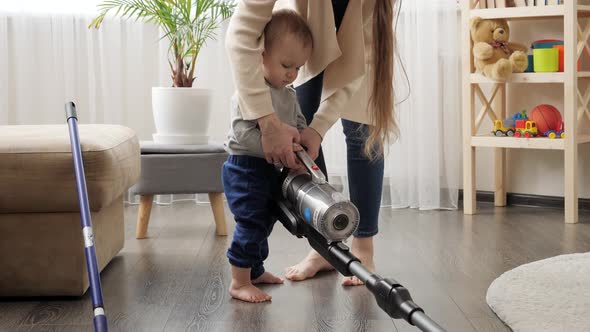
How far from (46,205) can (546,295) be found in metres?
1.15

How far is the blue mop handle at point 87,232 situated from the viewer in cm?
140

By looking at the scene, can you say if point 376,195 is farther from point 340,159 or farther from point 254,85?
point 340,159

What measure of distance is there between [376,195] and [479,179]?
1637 mm

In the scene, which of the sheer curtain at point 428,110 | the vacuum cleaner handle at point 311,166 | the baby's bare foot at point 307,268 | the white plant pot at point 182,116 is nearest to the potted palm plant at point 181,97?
the white plant pot at point 182,116

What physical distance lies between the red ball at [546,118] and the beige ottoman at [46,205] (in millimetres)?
1802

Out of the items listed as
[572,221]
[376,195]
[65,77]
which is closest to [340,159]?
[572,221]

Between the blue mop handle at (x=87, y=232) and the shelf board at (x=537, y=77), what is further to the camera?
the shelf board at (x=537, y=77)

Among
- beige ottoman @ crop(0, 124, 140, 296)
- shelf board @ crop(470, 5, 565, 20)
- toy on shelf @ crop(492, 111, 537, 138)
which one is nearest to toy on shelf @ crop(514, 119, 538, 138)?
toy on shelf @ crop(492, 111, 537, 138)

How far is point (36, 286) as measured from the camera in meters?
1.91

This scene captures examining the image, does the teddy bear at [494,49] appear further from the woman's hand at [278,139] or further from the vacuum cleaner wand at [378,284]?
the vacuum cleaner wand at [378,284]

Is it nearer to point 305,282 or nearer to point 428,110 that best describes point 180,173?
point 305,282

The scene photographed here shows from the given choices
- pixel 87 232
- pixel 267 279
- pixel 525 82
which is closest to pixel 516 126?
pixel 525 82

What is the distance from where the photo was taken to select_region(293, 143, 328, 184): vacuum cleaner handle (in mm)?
1537

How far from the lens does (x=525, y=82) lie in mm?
3139
